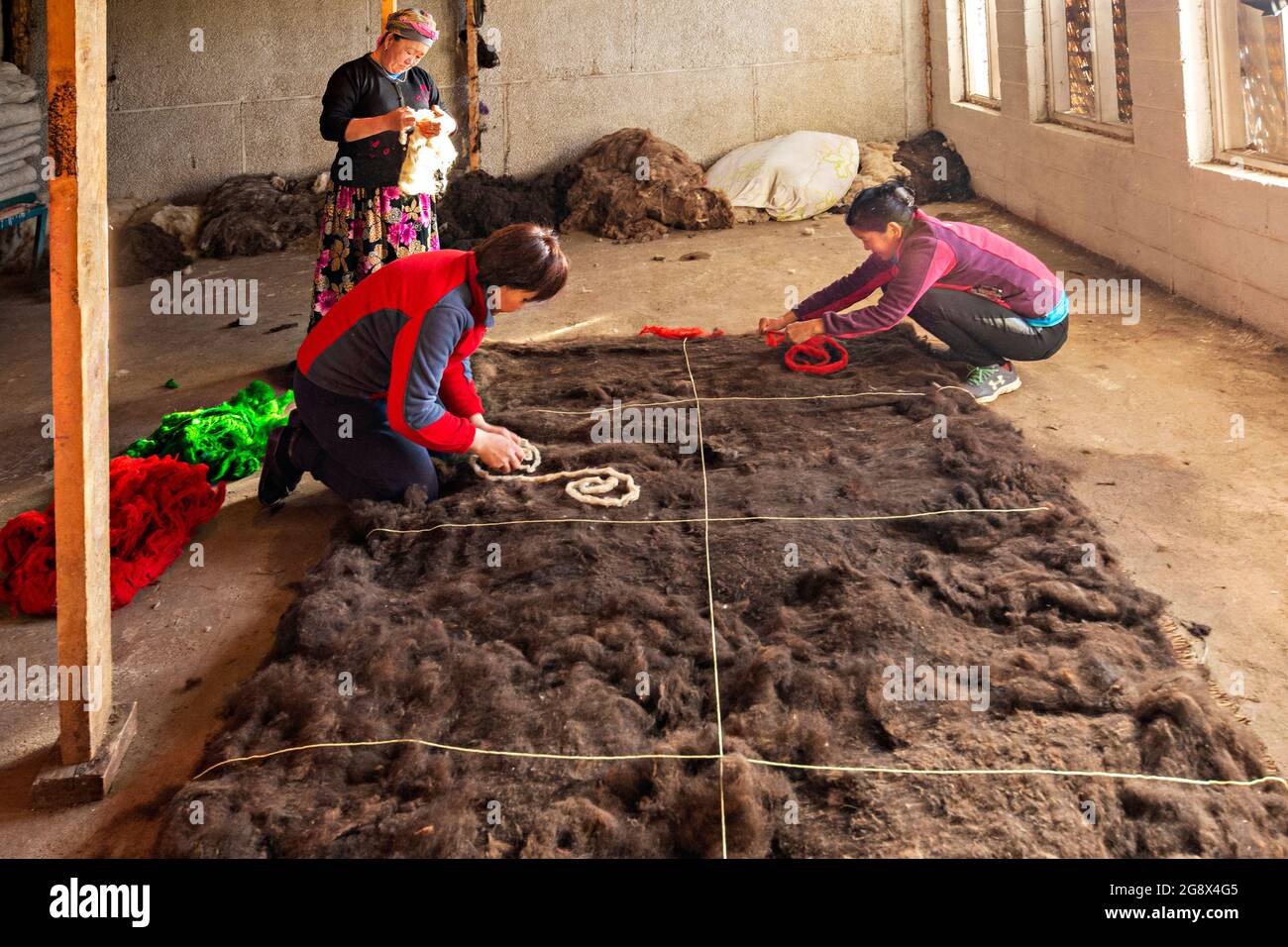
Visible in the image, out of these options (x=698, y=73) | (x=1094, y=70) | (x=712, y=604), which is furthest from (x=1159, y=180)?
(x=698, y=73)

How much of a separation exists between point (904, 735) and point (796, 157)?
6.25 meters

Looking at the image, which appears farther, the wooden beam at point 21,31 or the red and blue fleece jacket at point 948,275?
the wooden beam at point 21,31

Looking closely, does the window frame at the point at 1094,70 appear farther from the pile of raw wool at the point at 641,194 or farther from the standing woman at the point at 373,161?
the standing woman at the point at 373,161

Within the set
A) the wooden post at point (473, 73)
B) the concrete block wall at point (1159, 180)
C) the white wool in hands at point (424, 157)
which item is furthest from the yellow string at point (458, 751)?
the wooden post at point (473, 73)

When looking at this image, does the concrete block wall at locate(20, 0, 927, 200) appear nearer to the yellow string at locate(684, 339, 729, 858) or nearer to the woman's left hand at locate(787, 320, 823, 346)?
the woman's left hand at locate(787, 320, 823, 346)

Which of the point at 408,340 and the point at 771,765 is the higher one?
the point at 408,340

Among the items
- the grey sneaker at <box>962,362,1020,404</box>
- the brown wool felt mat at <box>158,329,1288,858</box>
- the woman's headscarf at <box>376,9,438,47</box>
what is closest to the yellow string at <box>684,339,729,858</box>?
the brown wool felt mat at <box>158,329,1288,858</box>

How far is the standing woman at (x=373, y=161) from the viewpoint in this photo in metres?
4.11

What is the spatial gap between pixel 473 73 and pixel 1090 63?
4.08 meters

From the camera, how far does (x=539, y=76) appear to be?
8.07m

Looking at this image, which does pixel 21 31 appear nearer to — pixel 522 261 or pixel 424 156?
pixel 424 156

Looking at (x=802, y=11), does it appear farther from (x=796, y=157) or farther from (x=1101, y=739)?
(x=1101, y=739)

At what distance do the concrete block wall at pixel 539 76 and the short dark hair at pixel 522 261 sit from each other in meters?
5.54

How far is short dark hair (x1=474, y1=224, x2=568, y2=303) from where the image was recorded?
2.86 meters
